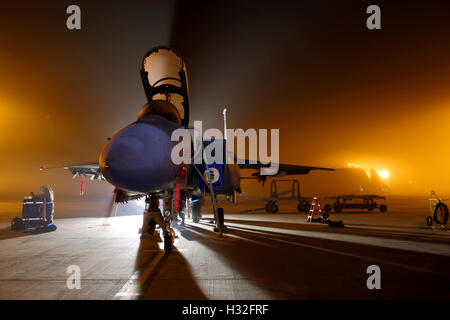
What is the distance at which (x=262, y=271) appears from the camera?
3732 millimetres

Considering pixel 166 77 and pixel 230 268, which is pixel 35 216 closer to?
pixel 166 77

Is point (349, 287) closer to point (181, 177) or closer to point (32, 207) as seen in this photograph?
point (181, 177)

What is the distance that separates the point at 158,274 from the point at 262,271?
56.3 inches

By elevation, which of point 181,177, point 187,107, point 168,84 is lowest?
point 181,177

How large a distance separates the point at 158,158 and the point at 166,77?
285 centimetres

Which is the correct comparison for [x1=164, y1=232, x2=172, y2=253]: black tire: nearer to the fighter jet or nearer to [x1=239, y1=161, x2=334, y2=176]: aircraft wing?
the fighter jet

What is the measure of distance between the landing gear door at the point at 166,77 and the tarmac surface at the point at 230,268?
2.98m

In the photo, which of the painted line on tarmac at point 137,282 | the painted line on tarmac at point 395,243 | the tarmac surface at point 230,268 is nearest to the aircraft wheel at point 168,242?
the tarmac surface at point 230,268

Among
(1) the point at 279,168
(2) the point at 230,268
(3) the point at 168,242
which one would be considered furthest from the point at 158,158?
(1) the point at 279,168

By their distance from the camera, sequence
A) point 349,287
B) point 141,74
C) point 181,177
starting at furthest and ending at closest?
point 141,74
point 181,177
point 349,287

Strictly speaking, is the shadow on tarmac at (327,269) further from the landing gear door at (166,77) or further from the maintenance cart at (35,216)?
the maintenance cart at (35,216)

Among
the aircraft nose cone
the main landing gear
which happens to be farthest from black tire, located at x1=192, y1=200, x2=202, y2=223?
the aircraft nose cone

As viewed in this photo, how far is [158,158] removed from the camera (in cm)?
355
